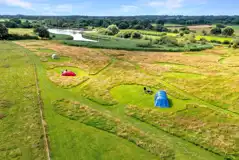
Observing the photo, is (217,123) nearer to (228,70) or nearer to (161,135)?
(161,135)

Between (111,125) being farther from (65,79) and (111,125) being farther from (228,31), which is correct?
(228,31)

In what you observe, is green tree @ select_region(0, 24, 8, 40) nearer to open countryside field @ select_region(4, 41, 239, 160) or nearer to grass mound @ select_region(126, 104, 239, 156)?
open countryside field @ select_region(4, 41, 239, 160)

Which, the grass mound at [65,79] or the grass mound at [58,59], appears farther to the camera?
the grass mound at [58,59]

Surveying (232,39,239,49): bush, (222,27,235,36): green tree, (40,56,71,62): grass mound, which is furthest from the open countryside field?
(222,27,235,36): green tree

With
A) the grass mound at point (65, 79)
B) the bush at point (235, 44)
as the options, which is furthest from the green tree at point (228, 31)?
the grass mound at point (65, 79)

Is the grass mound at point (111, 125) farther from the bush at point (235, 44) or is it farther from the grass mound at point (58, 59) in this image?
the bush at point (235, 44)

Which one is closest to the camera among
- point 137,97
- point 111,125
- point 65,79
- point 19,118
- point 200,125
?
point 111,125

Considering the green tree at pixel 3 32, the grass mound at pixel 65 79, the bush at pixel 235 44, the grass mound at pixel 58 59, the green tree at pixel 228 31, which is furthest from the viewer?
the green tree at pixel 228 31

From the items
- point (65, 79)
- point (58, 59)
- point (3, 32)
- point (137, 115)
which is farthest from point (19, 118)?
point (3, 32)
